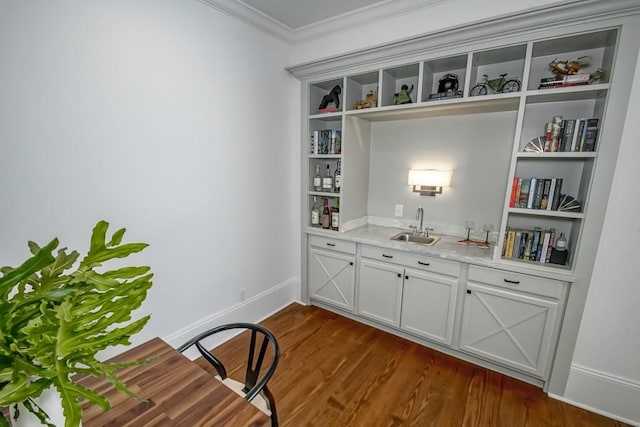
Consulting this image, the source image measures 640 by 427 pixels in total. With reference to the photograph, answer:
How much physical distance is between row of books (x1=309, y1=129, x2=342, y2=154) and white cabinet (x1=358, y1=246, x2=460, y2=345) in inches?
40.5

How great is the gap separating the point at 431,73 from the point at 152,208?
8.07 ft

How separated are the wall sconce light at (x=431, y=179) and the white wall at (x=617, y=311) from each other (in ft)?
3.48

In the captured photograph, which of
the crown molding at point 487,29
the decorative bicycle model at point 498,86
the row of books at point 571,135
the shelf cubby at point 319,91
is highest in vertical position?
the crown molding at point 487,29

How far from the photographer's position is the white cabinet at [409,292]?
2.30 meters

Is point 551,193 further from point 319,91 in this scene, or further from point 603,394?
point 319,91

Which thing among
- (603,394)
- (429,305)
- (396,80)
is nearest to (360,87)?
(396,80)

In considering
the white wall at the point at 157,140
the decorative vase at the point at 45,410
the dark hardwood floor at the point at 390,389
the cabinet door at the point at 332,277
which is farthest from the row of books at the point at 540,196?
the decorative vase at the point at 45,410

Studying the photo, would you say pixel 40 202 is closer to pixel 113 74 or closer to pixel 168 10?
pixel 113 74

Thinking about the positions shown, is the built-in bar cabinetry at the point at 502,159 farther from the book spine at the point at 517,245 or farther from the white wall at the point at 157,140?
the white wall at the point at 157,140

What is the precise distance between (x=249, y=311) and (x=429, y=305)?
1.64 metres

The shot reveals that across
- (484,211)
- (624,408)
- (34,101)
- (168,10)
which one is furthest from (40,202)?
(624,408)

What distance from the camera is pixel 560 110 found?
210 centimetres

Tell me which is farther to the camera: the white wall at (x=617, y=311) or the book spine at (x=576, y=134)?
the book spine at (x=576, y=134)

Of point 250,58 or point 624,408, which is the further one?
point 250,58
